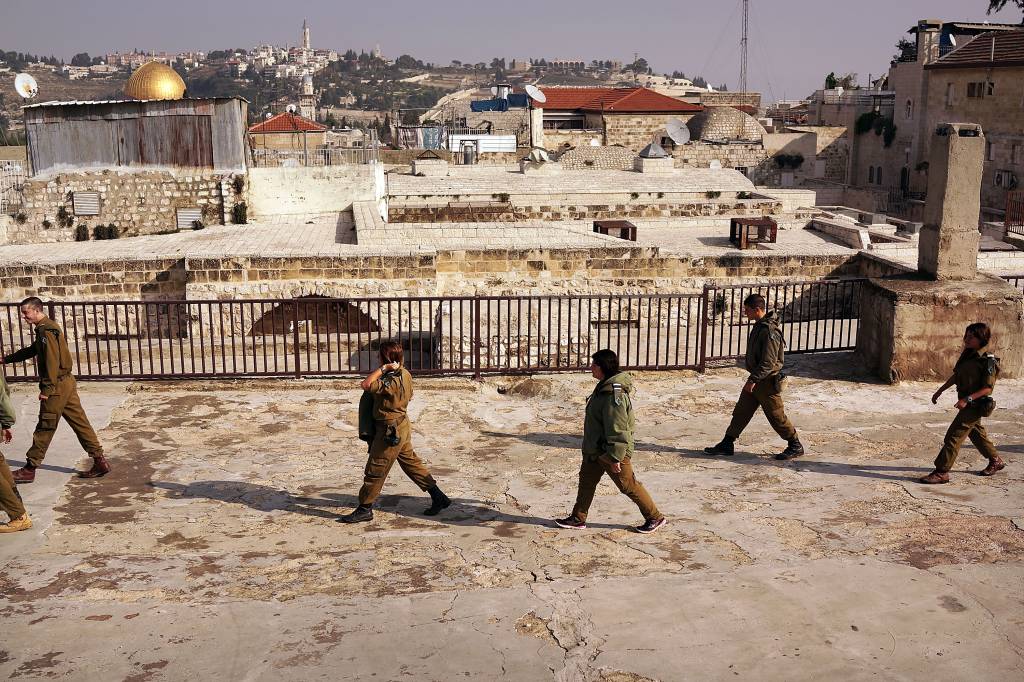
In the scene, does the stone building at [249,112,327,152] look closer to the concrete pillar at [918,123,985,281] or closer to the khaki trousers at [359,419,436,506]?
the concrete pillar at [918,123,985,281]

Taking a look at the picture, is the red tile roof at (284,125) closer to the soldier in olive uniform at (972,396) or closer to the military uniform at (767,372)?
the military uniform at (767,372)

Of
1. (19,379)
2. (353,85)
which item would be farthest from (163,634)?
(353,85)

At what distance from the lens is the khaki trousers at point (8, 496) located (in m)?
5.93

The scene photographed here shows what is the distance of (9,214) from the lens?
2072 cm

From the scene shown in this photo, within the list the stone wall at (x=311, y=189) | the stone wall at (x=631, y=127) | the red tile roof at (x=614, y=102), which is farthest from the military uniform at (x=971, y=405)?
the red tile roof at (x=614, y=102)

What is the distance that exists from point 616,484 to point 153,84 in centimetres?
2389

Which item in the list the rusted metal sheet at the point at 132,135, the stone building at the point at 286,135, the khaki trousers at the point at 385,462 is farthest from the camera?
the stone building at the point at 286,135

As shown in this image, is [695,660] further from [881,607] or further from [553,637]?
[881,607]

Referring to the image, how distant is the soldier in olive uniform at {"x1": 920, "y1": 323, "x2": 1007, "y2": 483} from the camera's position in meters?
6.80

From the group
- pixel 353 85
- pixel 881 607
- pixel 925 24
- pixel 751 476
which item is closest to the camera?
pixel 881 607

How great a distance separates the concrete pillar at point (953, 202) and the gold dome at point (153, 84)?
21943mm

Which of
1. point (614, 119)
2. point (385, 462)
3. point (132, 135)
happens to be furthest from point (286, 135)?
point (385, 462)

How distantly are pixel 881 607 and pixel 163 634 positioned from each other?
12.5 feet

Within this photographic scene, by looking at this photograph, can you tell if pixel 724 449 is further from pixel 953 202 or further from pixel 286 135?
pixel 286 135
